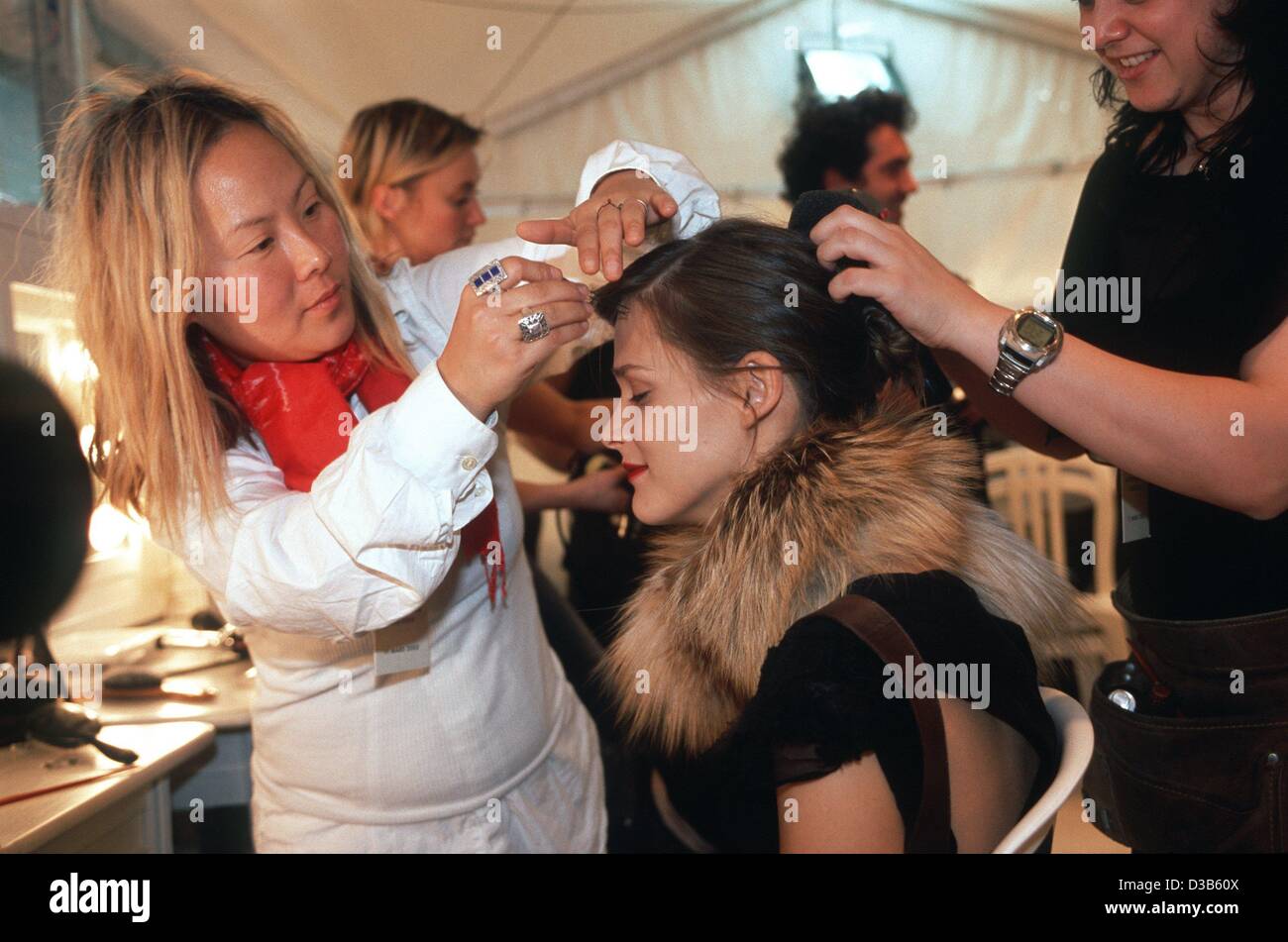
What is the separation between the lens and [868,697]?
34.7 inches

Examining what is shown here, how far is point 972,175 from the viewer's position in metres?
3.33

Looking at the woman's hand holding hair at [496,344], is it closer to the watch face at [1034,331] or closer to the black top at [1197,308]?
the watch face at [1034,331]

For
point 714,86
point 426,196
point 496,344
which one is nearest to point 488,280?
point 496,344

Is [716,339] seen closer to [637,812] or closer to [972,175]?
[637,812]

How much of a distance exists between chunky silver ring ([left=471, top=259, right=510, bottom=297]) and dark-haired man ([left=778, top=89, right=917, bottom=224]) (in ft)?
4.54

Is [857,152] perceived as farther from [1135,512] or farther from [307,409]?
[307,409]

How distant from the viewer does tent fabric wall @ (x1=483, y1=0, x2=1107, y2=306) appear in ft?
9.91

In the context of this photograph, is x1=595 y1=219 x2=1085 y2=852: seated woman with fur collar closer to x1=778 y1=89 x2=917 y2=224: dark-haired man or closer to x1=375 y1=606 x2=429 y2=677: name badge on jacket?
x1=375 y1=606 x2=429 y2=677: name badge on jacket

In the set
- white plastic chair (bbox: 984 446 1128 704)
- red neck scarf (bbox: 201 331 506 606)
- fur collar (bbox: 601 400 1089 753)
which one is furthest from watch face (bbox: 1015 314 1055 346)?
white plastic chair (bbox: 984 446 1128 704)

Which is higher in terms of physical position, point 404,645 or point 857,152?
point 857,152

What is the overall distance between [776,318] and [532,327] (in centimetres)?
35

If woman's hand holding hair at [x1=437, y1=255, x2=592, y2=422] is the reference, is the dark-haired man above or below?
above

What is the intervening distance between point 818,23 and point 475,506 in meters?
2.63
